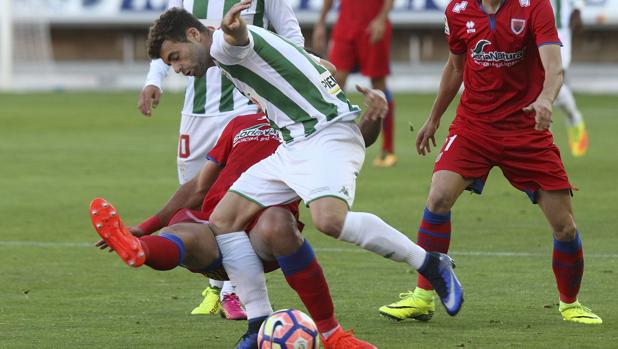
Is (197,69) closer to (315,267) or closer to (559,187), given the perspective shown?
(315,267)

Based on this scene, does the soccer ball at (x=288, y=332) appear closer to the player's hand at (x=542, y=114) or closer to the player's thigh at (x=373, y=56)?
the player's hand at (x=542, y=114)

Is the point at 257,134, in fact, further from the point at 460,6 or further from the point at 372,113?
the point at 460,6

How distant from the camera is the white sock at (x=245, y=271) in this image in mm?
6000

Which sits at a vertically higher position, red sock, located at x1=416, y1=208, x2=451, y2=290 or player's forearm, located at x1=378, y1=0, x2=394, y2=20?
red sock, located at x1=416, y1=208, x2=451, y2=290

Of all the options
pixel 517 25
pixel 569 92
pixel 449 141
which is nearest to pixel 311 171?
pixel 449 141

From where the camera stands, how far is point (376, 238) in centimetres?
591

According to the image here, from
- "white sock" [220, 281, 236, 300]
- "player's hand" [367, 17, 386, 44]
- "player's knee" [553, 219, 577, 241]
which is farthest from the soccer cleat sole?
"player's hand" [367, 17, 386, 44]

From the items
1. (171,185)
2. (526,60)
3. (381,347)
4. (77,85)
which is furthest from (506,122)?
(77,85)

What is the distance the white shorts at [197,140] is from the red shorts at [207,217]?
3.90ft

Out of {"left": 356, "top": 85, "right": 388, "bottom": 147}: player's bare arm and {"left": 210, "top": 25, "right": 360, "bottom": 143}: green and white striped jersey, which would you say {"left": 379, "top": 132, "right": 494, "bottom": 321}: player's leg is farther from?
{"left": 210, "top": 25, "right": 360, "bottom": 143}: green and white striped jersey

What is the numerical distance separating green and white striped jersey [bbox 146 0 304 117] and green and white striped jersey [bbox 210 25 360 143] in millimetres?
1195

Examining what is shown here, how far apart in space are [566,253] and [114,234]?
2434 millimetres

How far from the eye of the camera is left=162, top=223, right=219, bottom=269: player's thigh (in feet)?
19.7

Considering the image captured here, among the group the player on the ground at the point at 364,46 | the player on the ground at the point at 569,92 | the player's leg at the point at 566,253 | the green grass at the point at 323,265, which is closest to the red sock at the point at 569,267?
the player's leg at the point at 566,253
